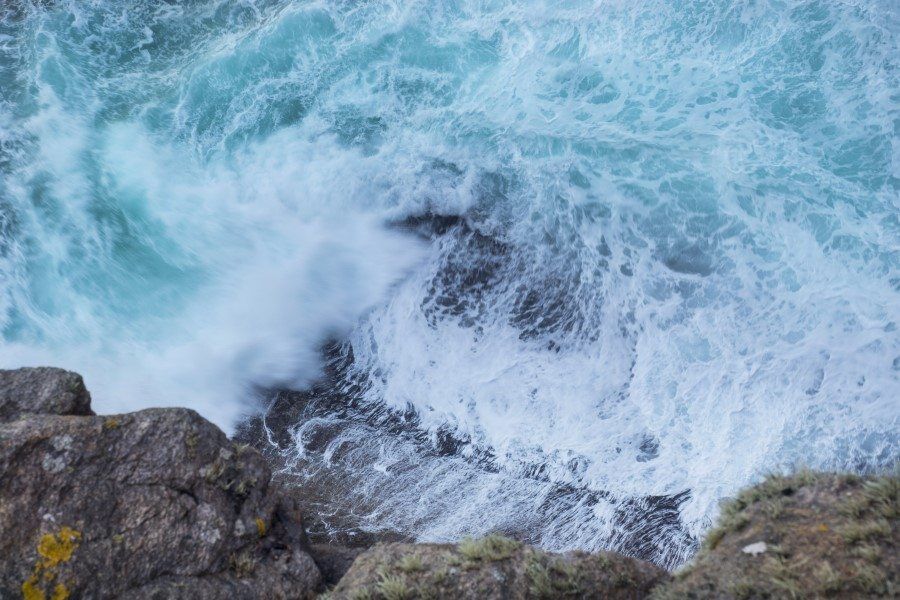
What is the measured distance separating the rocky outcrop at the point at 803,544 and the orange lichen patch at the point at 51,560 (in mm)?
4376

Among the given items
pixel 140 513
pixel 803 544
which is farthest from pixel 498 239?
pixel 803 544

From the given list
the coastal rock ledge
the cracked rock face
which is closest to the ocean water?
the cracked rock face

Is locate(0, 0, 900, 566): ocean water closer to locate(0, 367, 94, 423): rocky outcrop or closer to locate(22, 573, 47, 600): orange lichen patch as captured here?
locate(0, 367, 94, 423): rocky outcrop

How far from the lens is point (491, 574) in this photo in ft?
17.7

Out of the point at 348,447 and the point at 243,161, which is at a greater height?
the point at 243,161

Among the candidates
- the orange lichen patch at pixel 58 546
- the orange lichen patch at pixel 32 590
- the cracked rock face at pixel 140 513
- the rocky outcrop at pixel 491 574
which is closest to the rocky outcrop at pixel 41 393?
the cracked rock face at pixel 140 513

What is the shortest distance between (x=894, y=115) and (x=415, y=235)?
795 cm

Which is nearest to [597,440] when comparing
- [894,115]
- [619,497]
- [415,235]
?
[619,497]

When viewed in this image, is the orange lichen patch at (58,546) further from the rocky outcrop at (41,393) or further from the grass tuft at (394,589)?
the grass tuft at (394,589)

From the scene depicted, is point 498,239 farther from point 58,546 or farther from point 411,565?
point 58,546

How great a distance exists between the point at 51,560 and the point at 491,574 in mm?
3280

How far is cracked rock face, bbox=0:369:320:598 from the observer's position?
549 centimetres

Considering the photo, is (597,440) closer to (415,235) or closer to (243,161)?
(415,235)

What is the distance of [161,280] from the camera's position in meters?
11.2
